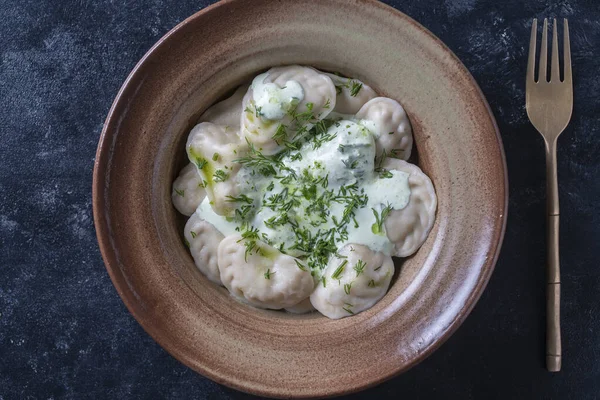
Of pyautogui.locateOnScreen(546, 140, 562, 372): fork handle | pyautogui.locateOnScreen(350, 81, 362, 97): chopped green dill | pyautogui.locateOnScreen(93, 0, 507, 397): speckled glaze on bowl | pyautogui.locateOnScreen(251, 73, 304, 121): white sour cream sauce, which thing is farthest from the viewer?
pyautogui.locateOnScreen(546, 140, 562, 372): fork handle

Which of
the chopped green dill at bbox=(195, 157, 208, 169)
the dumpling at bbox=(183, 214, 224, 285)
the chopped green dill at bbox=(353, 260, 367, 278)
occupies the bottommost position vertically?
the dumpling at bbox=(183, 214, 224, 285)

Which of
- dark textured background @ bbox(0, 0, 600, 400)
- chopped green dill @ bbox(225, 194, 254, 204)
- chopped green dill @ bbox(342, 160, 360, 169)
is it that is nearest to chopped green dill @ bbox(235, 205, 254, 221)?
chopped green dill @ bbox(225, 194, 254, 204)

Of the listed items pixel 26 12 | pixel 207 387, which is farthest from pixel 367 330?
pixel 26 12

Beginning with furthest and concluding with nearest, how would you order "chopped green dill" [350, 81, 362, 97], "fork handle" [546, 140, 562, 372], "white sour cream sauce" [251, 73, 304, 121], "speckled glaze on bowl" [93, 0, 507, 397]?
"fork handle" [546, 140, 562, 372]
"chopped green dill" [350, 81, 362, 97]
"white sour cream sauce" [251, 73, 304, 121]
"speckled glaze on bowl" [93, 0, 507, 397]

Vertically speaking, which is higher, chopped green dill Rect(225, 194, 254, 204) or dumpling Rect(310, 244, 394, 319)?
dumpling Rect(310, 244, 394, 319)

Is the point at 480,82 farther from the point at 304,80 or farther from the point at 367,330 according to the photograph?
the point at 367,330

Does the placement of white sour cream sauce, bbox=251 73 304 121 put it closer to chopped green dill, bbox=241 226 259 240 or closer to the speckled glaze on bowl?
the speckled glaze on bowl

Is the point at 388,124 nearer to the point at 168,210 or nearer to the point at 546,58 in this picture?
the point at 546,58
